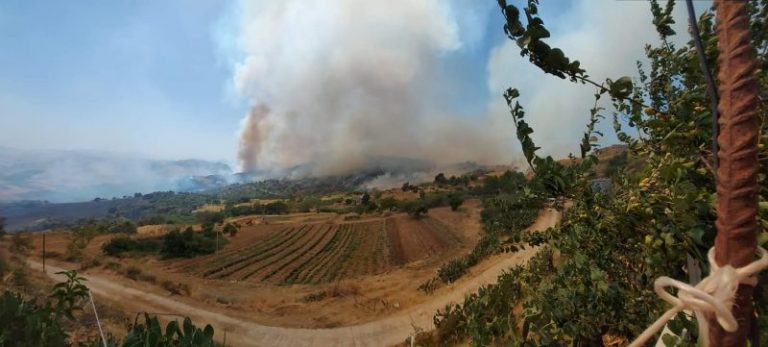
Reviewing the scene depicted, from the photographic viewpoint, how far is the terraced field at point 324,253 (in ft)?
112

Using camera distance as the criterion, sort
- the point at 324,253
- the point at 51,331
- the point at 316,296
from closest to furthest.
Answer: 1. the point at 51,331
2. the point at 316,296
3. the point at 324,253

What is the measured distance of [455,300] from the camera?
758 inches

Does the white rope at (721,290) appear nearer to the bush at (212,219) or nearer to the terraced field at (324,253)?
the terraced field at (324,253)

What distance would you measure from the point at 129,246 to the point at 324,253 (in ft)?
77.4

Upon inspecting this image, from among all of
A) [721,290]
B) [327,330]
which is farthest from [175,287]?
[721,290]

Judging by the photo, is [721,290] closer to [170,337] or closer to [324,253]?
[170,337]

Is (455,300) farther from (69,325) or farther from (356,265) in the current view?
(356,265)

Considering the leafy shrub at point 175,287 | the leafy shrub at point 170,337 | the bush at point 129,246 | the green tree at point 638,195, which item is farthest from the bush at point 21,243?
the green tree at point 638,195

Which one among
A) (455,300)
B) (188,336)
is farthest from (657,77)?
(455,300)

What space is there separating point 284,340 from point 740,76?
1802 centimetres

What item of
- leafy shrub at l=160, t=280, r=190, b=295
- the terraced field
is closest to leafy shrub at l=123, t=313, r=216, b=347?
leafy shrub at l=160, t=280, r=190, b=295

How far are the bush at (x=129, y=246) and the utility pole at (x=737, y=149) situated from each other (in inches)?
2084

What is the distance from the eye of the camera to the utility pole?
29.5 inches

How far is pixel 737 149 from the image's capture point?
2.51 feet
